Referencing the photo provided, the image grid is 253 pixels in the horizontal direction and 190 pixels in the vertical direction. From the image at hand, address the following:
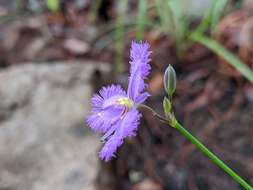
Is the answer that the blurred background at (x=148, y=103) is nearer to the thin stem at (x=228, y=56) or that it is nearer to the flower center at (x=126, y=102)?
the thin stem at (x=228, y=56)

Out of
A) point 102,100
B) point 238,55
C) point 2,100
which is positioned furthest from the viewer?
point 238,55

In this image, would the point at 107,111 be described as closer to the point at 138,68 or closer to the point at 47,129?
the point at 138,68

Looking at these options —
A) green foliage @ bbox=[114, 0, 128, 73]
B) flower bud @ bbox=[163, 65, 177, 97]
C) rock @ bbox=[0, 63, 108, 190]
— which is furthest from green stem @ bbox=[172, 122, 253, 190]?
green foliage @ bbox=[114, 0, 128, 73]

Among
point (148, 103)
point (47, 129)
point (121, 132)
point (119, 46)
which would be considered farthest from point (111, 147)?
point (119, 46)

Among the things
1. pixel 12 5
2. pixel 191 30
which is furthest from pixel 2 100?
pixel 12 5

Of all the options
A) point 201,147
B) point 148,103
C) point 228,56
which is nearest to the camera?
point 201,147

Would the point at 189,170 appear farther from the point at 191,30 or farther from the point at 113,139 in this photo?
the point at 113,139

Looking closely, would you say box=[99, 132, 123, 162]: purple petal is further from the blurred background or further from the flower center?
the blurred background
